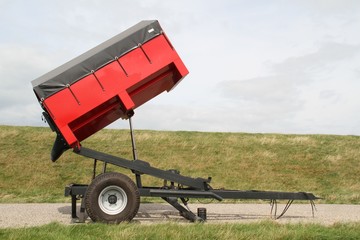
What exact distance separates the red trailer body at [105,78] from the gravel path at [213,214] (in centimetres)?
181

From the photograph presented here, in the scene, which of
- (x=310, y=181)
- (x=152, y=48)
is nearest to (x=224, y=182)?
(x=310, y=181)

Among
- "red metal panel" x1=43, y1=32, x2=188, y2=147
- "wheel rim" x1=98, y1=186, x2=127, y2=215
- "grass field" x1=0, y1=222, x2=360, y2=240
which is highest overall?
"red metal panel" x1=43, y1=32, x2=188, y2=147

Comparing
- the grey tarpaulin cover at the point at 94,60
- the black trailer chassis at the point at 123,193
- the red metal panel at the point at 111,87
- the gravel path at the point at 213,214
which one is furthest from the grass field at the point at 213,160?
the grey tarpaulin cover at the point at 94,60

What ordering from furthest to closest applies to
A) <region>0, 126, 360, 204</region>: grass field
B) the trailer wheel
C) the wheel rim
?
<region>0, 126, 360, 204</region>: grass field → the wheel rim → the trailer wheel

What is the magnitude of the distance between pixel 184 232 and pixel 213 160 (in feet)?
46.4

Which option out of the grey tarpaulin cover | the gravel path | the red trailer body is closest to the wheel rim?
the gravel path

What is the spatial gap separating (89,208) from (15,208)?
11.5 ft

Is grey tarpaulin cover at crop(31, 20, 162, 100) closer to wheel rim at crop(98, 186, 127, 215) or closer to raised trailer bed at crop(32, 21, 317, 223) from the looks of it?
raised trailer bed at crop(32, 21, 317, 223)

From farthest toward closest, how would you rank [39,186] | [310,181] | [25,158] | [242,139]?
[242,139]
[25,158]
[310,181]
[39,186]

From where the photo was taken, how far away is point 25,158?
65.8 feet

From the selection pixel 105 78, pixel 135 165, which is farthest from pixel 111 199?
pixel 105 78

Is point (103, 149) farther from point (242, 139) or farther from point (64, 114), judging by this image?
point (64, 114)

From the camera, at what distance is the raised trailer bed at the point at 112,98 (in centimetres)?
801

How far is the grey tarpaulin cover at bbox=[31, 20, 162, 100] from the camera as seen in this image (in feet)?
26.3
